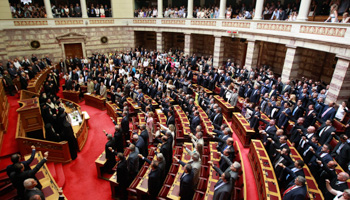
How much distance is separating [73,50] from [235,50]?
15.6m

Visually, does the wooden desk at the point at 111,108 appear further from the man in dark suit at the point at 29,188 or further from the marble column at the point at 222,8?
the marble column at the point at 222,8

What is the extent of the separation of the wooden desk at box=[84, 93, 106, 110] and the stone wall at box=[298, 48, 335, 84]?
13.4 metres

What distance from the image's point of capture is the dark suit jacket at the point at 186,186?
5141mm

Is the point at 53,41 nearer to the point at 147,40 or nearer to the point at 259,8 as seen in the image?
the point at 147,40

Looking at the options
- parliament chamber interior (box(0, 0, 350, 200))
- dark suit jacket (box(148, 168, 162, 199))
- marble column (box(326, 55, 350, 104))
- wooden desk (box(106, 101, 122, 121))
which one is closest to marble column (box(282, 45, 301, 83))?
parliament chamber interior (box(0, 0, 350, 200))

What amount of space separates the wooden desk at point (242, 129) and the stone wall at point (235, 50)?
37.6ft

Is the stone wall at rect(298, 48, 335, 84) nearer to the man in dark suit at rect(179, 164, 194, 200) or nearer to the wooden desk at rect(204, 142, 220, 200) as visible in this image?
the wooden desk at rect(204, 142, 220, 200)

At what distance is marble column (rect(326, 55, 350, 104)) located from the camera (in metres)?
9.38

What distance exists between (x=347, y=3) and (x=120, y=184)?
1361 cm

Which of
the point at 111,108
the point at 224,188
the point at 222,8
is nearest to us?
the point at 224,188

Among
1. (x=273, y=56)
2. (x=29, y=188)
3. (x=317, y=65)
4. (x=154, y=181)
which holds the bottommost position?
(x=154, y=181)

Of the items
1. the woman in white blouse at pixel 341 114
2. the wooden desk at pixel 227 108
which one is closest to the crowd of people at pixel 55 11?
the wooden desk at pixel 227 108

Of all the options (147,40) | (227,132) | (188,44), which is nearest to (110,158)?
(227,132)

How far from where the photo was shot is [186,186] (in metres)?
5.16
